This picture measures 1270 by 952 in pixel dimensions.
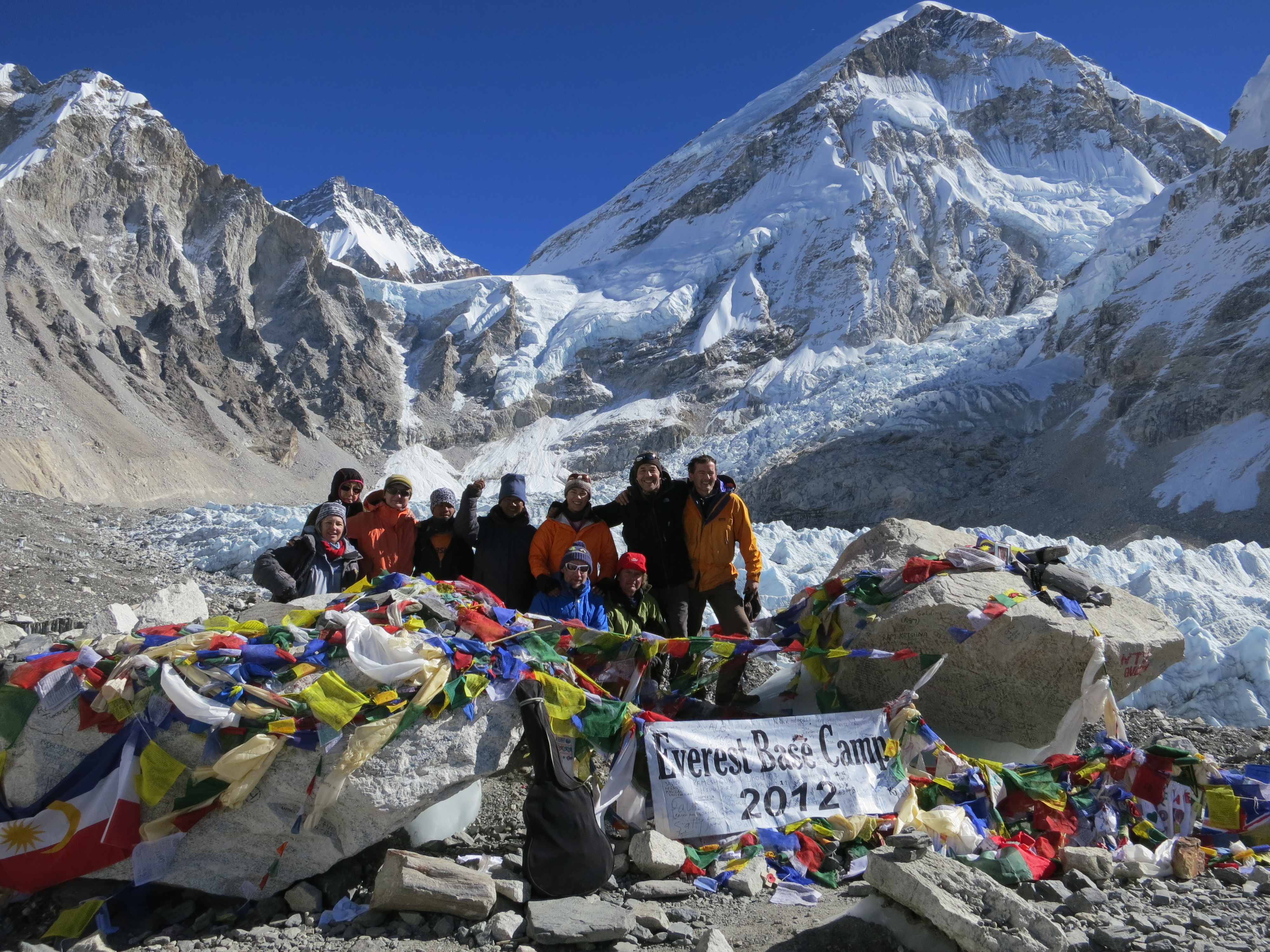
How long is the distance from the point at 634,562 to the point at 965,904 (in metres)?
2.88

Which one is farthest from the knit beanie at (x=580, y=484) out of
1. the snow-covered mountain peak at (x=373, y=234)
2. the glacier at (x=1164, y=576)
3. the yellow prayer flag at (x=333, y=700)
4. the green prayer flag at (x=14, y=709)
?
the snow-covered mountain peak at (x=373, y=234)

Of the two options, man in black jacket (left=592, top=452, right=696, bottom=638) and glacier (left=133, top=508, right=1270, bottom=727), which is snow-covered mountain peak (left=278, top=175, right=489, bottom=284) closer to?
glacier (left=133, top=508, right=1270, bottom=727)

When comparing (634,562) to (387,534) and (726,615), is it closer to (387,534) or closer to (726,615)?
(726,615)

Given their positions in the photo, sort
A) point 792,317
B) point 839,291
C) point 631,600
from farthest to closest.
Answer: point 792,317 → point 839,291 → point 631,600

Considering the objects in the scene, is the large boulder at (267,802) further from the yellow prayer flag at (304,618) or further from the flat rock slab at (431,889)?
the yellow prayer flag at (304,618)

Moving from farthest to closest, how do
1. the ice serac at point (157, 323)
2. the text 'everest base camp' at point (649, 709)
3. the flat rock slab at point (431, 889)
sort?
the ice serac at point (157, 323) < the text 'everest base camp' at point (649, 709) < the flat rock slab at point (431, 889)

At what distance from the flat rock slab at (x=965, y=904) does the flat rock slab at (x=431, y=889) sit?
1566 millimetres

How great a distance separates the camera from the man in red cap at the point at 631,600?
5.41 m

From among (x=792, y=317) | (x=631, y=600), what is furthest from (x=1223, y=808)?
(x=792, y=317)

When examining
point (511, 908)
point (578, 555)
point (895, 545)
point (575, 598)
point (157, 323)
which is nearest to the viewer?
point (511, 908)

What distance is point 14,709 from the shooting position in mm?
3768

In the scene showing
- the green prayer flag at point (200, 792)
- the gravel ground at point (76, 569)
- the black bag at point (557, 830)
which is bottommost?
the black bag at point (557, 830)

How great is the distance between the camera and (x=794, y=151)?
85312 mm

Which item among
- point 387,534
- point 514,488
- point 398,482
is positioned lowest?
point 387,534
